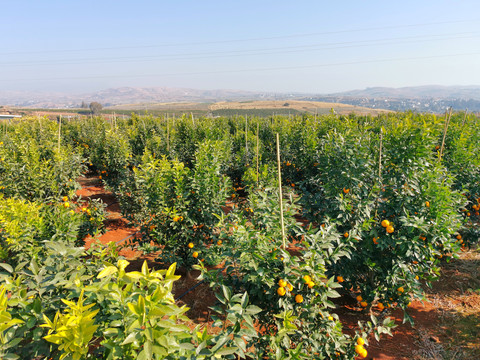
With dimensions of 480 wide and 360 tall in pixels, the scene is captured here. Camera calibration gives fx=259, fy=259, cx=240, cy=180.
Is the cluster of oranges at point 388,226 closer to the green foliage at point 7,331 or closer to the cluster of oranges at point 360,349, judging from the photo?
the cluster of oranges at point 360,349

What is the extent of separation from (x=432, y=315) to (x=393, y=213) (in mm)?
1882

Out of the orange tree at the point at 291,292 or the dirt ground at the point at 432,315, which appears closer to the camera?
the orange tree at the point at 291,292

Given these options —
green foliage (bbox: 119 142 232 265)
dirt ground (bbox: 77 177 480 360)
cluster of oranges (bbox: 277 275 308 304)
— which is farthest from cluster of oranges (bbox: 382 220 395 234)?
green foliage (bbox: 119 142 232 265)

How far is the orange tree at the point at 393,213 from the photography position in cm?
329

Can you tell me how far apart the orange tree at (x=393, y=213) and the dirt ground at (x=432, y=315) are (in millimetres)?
500

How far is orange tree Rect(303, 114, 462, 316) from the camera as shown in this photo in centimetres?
329

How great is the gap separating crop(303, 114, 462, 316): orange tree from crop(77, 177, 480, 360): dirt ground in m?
0.50

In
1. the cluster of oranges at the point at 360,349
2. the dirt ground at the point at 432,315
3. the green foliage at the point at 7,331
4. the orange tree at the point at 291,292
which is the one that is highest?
the green foliage at the point at 7,331

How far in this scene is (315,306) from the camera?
2.33m

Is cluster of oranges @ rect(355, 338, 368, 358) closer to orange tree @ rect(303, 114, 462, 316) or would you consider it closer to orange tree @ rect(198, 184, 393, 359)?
orange tree @ rect(198, 184, 393, 359)

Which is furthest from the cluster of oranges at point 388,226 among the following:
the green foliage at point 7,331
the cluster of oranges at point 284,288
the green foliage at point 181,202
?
the green foliage at point 7,331

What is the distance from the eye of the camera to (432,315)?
13.3 feet

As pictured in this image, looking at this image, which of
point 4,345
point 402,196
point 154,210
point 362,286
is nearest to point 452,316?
point 362,286

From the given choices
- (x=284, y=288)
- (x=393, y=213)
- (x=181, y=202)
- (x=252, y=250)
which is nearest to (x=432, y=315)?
(x=393, y=213)
